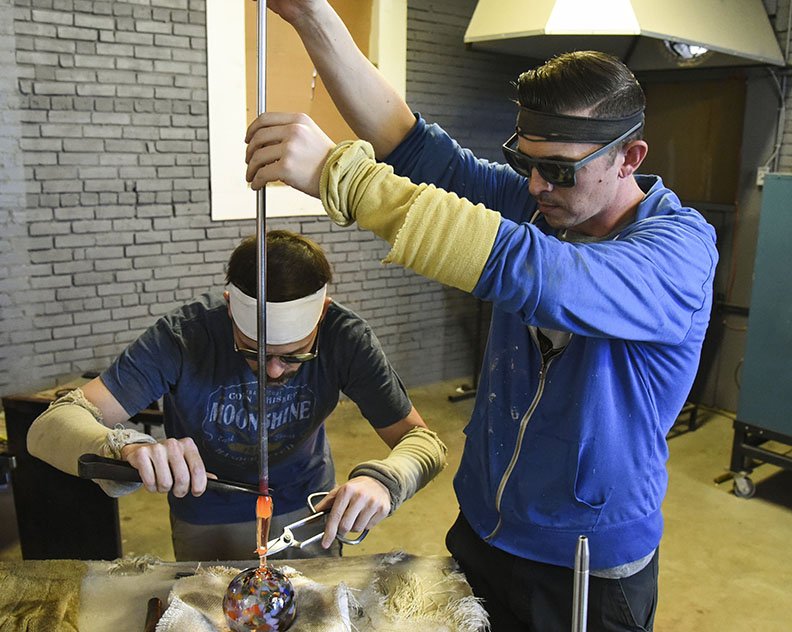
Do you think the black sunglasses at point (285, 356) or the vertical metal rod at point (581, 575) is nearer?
the vertical metal rod at point (581, 575)

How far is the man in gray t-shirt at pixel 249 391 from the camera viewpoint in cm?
187

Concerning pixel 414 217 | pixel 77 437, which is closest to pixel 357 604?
pixel 77 437

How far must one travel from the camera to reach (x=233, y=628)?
1.39 meters

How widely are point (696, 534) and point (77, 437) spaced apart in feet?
10.3

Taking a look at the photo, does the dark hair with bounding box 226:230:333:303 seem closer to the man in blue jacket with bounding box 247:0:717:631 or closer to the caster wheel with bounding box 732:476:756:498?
the man in blue jacket with bounding box 247:0:717:631

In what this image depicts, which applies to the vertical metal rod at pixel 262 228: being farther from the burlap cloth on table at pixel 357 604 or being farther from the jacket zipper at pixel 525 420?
the jacket zipper at pixel 525 420

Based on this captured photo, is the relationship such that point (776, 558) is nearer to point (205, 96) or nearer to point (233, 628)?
point (233, 628)

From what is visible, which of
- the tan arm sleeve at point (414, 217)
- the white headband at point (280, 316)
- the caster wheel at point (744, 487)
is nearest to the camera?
the tan arm sleeve at point (414, 217)

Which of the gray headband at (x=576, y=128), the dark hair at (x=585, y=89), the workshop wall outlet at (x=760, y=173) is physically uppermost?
the dark hair at (x=585, y=89)

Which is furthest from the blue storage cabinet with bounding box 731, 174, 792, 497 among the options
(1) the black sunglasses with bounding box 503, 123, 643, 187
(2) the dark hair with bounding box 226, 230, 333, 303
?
(1) the black sunglasses with bounding box 503, 123, 643, 187

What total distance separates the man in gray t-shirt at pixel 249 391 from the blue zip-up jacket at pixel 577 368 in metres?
0.36

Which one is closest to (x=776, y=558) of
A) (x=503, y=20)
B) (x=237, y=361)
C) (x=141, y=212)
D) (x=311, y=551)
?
(x=311, y=551)

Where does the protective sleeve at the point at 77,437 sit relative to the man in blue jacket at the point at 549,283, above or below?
below

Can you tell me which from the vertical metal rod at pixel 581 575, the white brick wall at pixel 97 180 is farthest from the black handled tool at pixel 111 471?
the white brick wall at pixel 97 180
